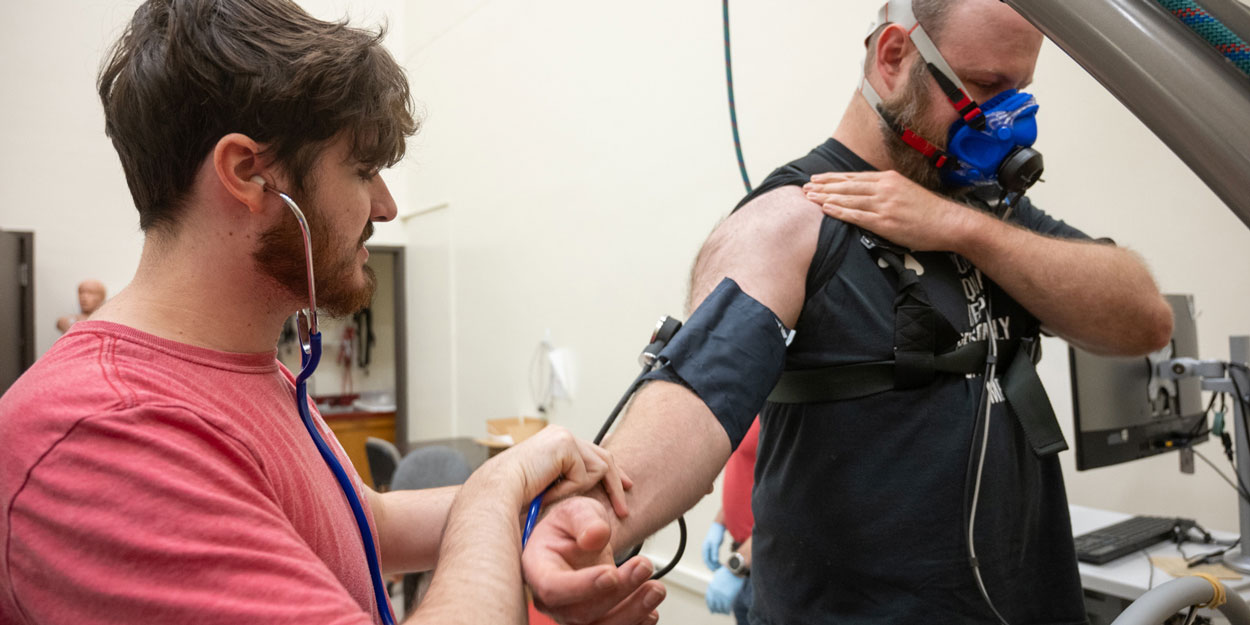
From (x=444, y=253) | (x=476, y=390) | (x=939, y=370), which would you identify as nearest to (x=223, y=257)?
(x=939, y=370)

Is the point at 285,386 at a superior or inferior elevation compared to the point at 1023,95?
inferior

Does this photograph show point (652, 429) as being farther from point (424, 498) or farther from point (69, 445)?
point (69, 445)

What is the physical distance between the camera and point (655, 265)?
4.12m

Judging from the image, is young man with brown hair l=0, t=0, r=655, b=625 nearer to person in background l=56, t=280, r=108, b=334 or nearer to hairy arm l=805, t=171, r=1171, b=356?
hairy arm l=805, t=171, r=1171, b=356

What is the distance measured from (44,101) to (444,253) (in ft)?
9.95

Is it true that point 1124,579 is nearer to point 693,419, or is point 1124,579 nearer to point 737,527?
point 737,527

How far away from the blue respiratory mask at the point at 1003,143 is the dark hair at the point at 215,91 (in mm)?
905

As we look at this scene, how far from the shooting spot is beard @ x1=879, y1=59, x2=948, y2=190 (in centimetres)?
128

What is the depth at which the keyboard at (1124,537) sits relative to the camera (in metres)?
2.03

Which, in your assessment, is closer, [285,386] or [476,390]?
[285,386]

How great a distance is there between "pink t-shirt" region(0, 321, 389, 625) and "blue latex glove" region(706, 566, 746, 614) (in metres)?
2.12

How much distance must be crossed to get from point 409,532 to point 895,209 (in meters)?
0.82

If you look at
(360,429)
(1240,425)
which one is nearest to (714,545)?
(1240,425)

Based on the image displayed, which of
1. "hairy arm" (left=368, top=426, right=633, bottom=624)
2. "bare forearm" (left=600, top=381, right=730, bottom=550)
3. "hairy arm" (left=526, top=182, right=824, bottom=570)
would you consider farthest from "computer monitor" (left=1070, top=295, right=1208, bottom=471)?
"hairy arm" (left=368, top=426, right=633, bottom=624)
